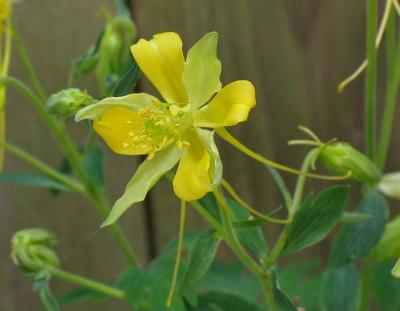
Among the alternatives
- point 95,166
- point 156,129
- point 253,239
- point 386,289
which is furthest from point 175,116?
point 386,289

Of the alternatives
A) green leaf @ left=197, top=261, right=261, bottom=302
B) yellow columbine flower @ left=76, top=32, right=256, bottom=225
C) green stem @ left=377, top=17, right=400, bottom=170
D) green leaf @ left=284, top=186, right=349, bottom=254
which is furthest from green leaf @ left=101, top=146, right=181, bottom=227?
green leaf @ left=197, top=261, right=261, bottom=302

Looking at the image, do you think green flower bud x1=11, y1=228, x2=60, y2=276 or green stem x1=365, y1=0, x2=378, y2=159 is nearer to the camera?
green stem x1=365, y1=0, x2=378, y2=159

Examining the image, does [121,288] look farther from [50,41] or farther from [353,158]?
[50,41]

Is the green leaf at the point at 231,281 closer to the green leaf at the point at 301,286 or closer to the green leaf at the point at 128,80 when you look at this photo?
the green leaf at the point at 301,286

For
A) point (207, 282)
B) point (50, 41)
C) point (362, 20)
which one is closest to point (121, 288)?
point (207, 282)

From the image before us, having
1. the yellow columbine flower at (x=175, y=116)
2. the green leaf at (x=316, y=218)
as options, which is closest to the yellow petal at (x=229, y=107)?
the yellow columbine flower at (x=175, y=116)

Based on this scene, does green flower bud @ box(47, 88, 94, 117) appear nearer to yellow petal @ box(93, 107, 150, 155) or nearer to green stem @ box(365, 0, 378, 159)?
yellow petal @ box(93, 107, 150, 155)
